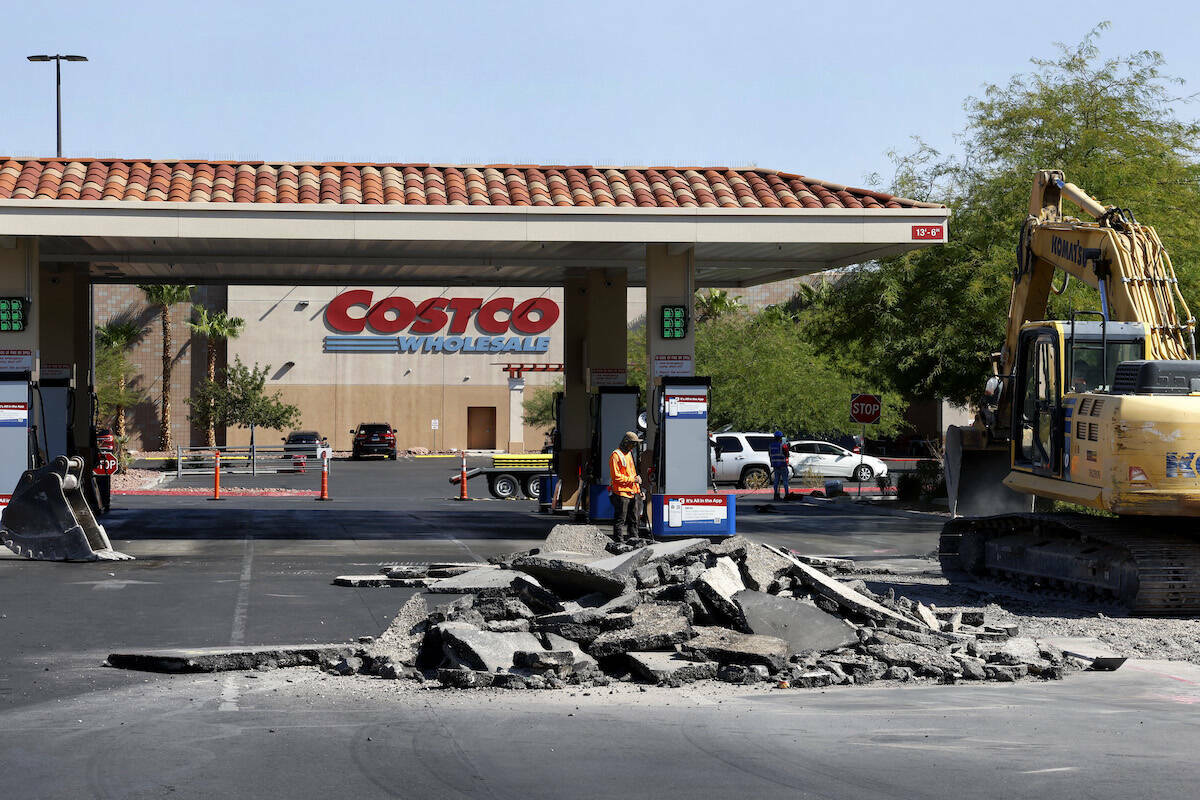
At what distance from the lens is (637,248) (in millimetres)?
24391

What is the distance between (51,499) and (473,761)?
13283 mm

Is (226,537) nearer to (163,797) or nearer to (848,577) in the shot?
(848,577)

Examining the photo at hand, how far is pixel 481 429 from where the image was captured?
72.2 metres

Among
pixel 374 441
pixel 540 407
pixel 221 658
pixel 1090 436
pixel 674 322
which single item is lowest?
pixel 221 658

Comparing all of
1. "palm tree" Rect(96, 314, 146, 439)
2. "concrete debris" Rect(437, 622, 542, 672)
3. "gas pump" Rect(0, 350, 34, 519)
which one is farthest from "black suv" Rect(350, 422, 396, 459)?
"concrete debris" Rect(437, 622, 542, 672)

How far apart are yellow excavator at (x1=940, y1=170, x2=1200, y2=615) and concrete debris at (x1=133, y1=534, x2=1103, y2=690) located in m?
2.18

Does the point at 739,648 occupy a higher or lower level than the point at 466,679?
higher

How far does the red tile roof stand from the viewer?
21.4 meters

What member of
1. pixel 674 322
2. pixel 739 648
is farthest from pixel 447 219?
pixel 739 648

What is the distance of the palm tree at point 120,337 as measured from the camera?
68.2 metres

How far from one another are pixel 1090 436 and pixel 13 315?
1547cm

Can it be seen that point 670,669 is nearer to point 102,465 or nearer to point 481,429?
point 102,465

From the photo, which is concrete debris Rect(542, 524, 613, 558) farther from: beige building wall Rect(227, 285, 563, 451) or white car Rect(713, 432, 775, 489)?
beige building wall Rect(227, 285, 563, 451)

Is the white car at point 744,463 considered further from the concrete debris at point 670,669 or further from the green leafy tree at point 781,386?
the concrete debris at point 670,669
